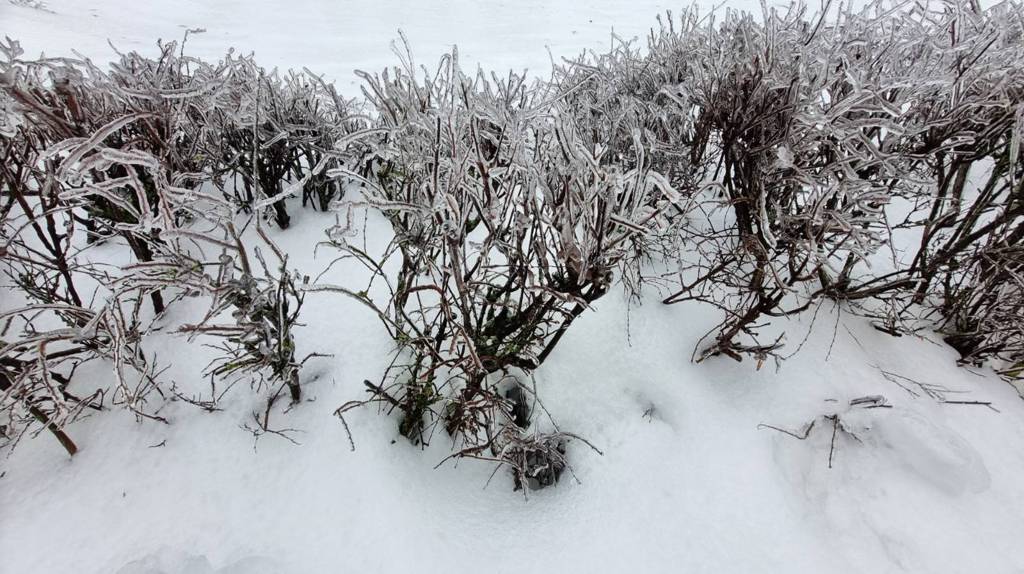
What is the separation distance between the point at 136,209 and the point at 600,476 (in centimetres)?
198

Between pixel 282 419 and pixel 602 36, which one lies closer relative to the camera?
pixel 282 419

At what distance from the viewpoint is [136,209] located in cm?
170

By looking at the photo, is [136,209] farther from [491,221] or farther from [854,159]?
[854,159]

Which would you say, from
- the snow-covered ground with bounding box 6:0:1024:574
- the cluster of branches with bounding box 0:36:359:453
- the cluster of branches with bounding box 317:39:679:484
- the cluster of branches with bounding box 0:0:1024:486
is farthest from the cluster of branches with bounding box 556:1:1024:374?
the cluster of branches with bounding box 0:36:359:453

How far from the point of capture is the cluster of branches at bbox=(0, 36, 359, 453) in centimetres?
121

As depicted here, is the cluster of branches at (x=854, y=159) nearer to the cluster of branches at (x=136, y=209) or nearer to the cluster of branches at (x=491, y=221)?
the cluster of branches at (x=491, y=221)

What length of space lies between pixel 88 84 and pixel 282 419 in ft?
5.03

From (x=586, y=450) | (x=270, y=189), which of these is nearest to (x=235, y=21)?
(x=270, y=189)

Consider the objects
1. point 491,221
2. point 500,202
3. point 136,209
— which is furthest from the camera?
point 136,209

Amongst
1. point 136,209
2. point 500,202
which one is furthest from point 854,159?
point 136,209

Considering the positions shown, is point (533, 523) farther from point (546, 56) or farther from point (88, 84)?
point (546, 56)

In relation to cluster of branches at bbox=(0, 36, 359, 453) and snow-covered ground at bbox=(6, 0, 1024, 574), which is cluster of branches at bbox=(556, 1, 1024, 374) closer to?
snow-covered ground at bbox=(6, 0, 1024, 574)

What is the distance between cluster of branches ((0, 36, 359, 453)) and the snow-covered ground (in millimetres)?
175

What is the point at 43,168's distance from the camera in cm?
193
